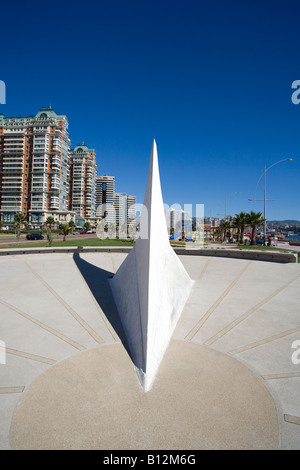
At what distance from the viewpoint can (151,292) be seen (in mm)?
6348

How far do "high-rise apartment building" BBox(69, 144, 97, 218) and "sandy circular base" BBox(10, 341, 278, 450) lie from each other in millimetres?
113169

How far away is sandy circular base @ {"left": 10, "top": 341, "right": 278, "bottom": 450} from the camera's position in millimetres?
3475

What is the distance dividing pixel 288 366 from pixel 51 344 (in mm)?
5365

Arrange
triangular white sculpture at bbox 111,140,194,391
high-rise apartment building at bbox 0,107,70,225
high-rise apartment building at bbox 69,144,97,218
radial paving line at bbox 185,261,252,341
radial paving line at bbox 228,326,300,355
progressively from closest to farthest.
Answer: triangular white sculpture at bbox 111,140,194,391, radial paving line at bbox 228,326,300,355, radial paving line at bbox 185,261,252,341, high-rise apartment building at bbox 0,107,70,225, high-rise apartment building at bbox 69,144,97,218

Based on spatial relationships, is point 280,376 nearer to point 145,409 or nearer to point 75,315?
point 145,409

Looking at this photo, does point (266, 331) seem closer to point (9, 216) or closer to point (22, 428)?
point (22, 428)

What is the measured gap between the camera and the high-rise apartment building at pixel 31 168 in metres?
87.5

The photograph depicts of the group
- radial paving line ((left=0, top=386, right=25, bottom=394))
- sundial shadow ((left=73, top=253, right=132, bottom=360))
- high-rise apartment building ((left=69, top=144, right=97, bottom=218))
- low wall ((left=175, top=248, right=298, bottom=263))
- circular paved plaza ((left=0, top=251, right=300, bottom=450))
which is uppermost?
high-rise apartment building ((left=69, top=144, right=97, bottom=218))

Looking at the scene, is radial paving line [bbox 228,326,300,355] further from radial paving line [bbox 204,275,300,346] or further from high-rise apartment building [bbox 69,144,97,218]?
high-rise apartment building [bbox 69,144,97,218]

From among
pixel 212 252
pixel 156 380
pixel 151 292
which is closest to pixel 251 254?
pixel 212 252

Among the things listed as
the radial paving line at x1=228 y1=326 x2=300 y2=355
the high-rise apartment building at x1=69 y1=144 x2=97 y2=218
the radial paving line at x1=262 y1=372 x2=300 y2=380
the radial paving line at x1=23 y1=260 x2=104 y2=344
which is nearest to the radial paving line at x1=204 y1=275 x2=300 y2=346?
the radial paving line at x1=228 y1=326 x2=300 y2=355

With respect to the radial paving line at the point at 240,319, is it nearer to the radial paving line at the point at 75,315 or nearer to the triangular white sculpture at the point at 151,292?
the triangular white sculpture at the point at 151,292

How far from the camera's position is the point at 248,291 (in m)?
10.0

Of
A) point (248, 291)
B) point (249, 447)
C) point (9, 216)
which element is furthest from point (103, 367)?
point (9, 216)
